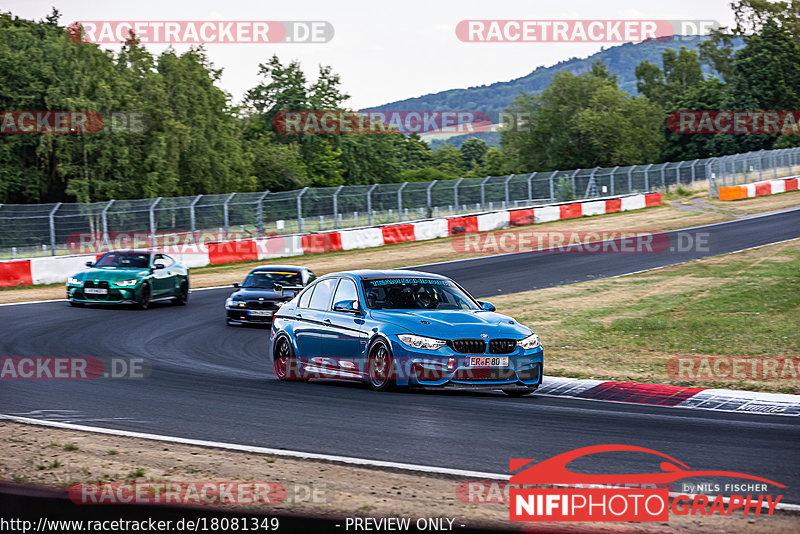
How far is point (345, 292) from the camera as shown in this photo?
11.4 metres

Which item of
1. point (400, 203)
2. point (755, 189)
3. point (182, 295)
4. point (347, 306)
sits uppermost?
point (400, 203)

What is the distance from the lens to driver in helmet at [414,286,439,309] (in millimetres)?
11031

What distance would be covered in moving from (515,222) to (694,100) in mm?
65539

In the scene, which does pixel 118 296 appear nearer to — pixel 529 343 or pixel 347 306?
pixel 347 306

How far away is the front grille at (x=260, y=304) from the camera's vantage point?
1897 cm

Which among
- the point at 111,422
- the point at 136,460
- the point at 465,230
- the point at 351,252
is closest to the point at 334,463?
the point at 136,460

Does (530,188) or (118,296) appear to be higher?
(530,188)

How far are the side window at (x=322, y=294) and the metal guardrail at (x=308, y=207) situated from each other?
20005mm

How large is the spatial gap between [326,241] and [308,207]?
1709 millimetres

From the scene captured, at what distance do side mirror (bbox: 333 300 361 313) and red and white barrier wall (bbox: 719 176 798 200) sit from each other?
40.9 meters

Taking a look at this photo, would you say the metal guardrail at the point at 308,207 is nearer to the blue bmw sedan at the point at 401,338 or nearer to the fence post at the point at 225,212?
the fence post at the point at 225,212

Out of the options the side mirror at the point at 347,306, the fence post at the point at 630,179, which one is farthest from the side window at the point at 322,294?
the fence post at the point at 630,179

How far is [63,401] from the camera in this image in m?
10.1

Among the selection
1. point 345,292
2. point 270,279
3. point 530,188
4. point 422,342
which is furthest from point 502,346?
point 530,188
